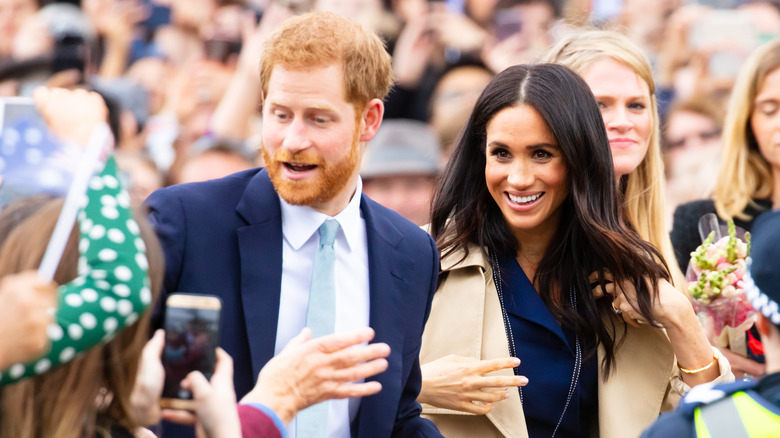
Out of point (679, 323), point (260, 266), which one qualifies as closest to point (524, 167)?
point (679, 323)

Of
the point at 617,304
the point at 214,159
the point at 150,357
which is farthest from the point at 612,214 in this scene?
the point at 214,159

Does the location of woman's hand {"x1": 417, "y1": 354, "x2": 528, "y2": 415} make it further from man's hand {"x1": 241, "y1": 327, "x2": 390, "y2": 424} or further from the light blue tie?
man's hand {"x1": 241, "y1": 327, "x2": 390, "y2": 424}

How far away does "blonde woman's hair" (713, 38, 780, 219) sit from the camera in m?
5.06

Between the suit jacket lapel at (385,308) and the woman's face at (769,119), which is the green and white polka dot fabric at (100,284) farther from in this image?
the woman's face at (769,119)

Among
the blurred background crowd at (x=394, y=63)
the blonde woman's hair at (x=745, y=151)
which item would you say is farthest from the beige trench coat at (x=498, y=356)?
the blurred background crowd at (x=394, y=63)

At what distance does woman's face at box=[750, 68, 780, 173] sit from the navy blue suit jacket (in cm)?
224

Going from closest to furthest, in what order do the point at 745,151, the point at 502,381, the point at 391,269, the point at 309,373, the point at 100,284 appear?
1. the point at 100,284
2. the point at 309,373
3. the point at 391,269
4. the point at 502,381
5. the point at 745,151

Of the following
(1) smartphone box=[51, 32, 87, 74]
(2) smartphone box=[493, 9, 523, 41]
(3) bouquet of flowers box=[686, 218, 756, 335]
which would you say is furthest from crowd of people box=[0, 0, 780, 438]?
(1) smartphone box=[51, 32, 87, 74]

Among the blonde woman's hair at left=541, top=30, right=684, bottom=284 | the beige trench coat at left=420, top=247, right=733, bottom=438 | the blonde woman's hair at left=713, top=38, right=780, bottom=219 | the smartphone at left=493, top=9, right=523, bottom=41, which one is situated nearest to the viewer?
the beige trench coat at left=420, top=247, right=733, bottom=438

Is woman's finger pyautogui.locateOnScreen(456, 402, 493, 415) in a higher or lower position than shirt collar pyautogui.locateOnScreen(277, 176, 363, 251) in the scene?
lower

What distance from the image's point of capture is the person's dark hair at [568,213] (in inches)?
152

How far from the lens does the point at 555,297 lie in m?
4.04

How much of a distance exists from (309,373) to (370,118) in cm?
111

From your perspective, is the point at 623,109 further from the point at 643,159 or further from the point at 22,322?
the point at 22,322
